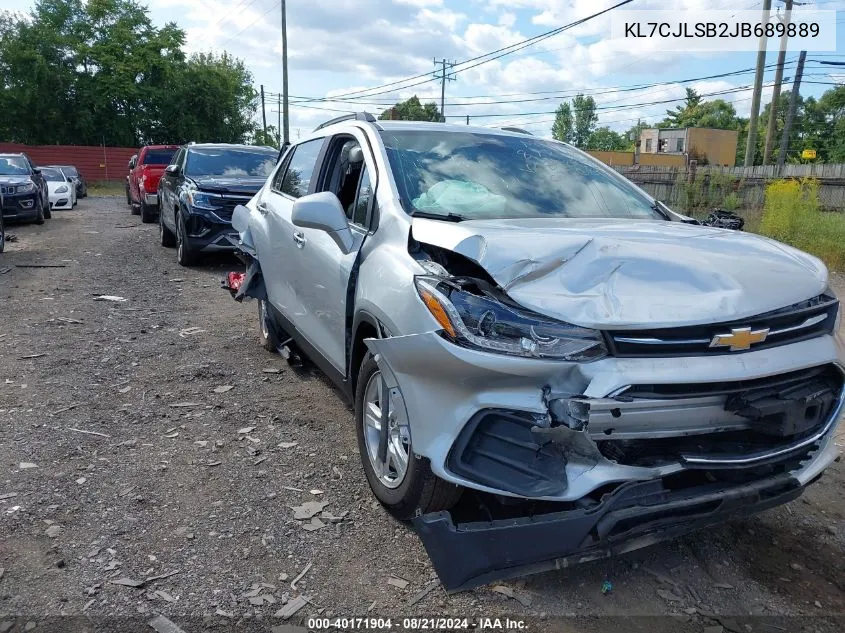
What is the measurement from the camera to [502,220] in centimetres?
340

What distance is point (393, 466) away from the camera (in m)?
3.26

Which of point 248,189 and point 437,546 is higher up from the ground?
point 248,189

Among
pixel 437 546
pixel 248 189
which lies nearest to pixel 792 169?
pixel 248 189

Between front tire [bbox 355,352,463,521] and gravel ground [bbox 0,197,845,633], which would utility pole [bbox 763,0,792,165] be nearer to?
gravel ground [bbox 0,197,845,633]

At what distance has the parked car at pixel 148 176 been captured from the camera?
16703 millimetres

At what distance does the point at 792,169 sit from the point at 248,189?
17.5m

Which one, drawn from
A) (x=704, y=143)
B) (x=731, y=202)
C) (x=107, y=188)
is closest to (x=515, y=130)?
(x=731, y=202)

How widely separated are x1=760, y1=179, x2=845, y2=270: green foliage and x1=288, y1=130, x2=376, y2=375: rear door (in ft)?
31.7

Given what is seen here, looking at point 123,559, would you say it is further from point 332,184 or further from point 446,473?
point 332,184

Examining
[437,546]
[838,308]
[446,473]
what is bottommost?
[437,546]

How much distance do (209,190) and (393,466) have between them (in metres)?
7.73

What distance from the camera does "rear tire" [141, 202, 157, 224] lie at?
17547 millimetres

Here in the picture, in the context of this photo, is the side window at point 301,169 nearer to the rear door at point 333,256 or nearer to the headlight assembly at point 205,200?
the rear door at point 333,256

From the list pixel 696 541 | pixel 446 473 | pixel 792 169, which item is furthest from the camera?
pixel 792 169
